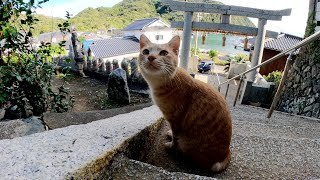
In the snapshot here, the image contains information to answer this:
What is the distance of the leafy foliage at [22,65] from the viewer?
3.47 m

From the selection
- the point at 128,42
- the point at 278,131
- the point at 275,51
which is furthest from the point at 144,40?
the point at 128,42

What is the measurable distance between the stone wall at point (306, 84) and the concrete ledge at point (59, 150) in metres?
5.68

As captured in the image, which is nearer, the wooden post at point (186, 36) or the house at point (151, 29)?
the wooden post at point (186, 36)

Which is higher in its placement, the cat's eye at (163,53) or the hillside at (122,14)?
the hillside at (122,14)

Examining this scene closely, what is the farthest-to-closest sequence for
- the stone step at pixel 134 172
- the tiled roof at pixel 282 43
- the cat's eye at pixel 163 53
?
the tiled roof at pixel 282 43 < the cat's eye at pixel 163 53 < the stone step at pixel 134 172

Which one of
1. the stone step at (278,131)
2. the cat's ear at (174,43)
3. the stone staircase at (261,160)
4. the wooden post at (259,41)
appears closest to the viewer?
the stone staircase at (261,160)

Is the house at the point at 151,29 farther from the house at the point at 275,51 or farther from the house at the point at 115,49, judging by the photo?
the house at the point at 275,51

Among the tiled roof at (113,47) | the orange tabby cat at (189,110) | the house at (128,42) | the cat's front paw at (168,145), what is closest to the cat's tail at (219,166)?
the orange tabby cat at (189,110)

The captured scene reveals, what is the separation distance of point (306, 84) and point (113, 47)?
18.8 metres

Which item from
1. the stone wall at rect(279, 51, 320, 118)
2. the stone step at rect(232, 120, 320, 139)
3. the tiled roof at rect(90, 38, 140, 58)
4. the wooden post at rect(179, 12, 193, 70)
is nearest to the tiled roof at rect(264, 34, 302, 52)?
the stone wall at rect(279, 51, 320, 118)

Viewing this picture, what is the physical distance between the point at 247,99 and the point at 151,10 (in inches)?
2240

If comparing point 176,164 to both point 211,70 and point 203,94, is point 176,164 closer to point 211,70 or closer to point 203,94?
point 203,94

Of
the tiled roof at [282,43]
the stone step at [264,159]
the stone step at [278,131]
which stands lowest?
the stone step at [278,131]

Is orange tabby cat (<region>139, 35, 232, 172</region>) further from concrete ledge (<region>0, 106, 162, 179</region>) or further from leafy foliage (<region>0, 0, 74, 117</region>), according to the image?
leafy foliage (<region>0, 0, 74, 117</region>)
